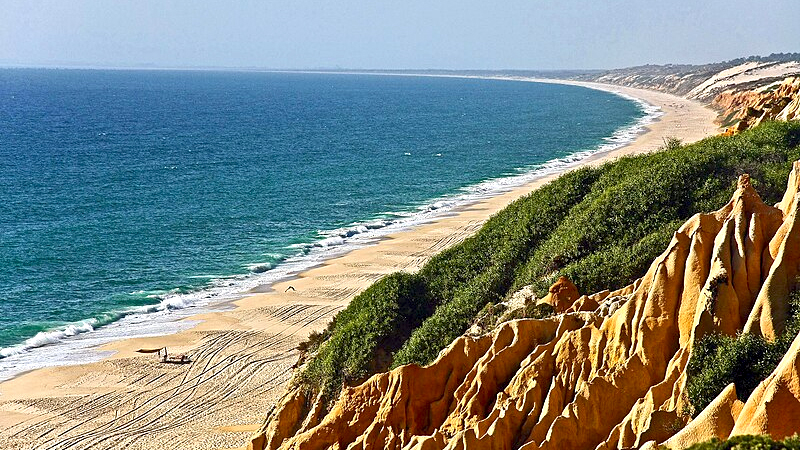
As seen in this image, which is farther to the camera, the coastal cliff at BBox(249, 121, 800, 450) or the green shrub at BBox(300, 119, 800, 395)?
the green shrub at BBox(300, 119, 800, 395)

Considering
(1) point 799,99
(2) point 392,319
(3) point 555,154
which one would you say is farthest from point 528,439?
(3) point 555,154

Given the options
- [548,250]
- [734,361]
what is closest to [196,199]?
[548,250]

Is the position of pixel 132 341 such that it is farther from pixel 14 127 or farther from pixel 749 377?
pixel 14 127

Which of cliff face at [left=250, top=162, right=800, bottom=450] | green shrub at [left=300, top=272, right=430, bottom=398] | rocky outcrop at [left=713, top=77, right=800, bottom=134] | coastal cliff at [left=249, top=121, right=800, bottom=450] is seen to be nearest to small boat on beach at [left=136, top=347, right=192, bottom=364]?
green shrub at [left=300, top=272, right=430, bottom=398]

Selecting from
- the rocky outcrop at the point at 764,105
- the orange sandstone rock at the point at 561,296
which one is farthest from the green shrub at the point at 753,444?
the rocky outcrop at the point at 764,105

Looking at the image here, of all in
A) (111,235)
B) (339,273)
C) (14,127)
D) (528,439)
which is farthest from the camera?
(14,127)

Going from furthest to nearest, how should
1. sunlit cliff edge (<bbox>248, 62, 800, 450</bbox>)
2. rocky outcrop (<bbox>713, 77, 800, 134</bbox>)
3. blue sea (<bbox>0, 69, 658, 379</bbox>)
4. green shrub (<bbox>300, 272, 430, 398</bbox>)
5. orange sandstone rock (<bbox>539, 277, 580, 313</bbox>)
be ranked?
rocky outcrop (<bbox>713, 77, 800, 134</bbox>) → blue sea (<bbox>0, 69, 658, 379</bbox>) → green shrub (<bbox>300, 272, 430, 398</bbox>) → orange sandstone rock (<bbox>539, 277, 580, 313</bbox>) → sunlit cliff edge (<bbox>248, 62, 800, 450</bbox>)

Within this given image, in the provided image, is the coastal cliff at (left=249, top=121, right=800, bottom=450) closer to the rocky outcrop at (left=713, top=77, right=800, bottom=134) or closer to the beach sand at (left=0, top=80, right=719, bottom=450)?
the beach sand at (left=0, top=80, right=719, bottom=450)
